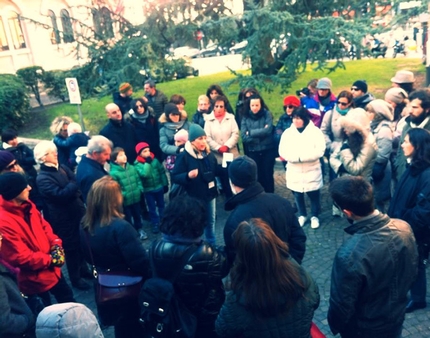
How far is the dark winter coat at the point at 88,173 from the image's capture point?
17.5 ft

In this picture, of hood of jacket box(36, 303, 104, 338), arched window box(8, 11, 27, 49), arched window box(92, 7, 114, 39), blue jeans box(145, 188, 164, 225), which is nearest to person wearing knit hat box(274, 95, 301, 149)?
blue jeans box(145, 188, 164, 225)

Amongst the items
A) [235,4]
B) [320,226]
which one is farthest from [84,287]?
[235,4]

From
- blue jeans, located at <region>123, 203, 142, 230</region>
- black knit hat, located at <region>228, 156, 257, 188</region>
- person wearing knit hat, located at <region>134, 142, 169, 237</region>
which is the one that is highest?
black knit hat, located at <region>228, 156, 257, 188</region>

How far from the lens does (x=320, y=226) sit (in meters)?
6.49

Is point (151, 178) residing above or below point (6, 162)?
below

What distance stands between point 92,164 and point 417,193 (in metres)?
3.71

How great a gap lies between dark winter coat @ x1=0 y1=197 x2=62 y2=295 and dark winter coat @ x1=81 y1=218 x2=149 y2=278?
0.67 meters

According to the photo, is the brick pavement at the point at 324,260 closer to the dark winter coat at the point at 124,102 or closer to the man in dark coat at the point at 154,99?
the man in dark coat at the point at 154,99

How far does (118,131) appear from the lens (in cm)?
711

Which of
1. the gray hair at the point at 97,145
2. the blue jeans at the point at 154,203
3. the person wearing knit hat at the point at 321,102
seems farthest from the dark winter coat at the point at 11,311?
the person wearing knit hat at the point at 321,102

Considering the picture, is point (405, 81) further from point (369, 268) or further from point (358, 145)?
point (369, 268)

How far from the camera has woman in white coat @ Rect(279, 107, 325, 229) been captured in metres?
6.06

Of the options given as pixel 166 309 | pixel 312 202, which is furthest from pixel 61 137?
pixel 166 309

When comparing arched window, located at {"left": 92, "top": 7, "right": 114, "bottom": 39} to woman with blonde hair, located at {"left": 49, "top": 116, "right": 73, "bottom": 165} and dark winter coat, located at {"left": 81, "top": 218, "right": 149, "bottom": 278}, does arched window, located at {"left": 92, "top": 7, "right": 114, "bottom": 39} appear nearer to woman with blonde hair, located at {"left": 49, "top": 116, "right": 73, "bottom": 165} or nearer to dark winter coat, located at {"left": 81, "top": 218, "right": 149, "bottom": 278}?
woman with blonde hair, located at {"left": 49, "top": 116, "right": 73, "bottom": 165}
